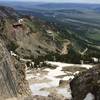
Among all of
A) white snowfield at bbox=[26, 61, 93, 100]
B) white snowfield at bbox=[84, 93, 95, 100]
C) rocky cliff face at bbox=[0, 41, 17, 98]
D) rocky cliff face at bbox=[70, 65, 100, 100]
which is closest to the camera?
white snowfield at bbox=[84, 93, 95, 100]

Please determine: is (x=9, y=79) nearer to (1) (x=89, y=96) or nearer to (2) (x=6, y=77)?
(2) (x=6, y=77)

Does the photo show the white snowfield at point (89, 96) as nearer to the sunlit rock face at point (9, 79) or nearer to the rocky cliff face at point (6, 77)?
the sunlit rock face at point (9, 79)

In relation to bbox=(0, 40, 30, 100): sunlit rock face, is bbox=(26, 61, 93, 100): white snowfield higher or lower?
lower

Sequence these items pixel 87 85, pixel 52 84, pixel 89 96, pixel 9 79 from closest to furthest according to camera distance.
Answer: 1. pixel 89 96
2. pixel 87 85
3. pixel 9 79
4. pixel 52 84

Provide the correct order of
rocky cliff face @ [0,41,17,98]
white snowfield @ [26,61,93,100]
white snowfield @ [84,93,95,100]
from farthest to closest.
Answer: white snowfield @ [26,61,93,100]
rocky cliff face @ [0,41,17,98]
white snowfield @ [84,93,95,100]

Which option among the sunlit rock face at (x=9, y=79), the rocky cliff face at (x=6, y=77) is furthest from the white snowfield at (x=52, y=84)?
the rocky cliff face at (x=6, y=77)

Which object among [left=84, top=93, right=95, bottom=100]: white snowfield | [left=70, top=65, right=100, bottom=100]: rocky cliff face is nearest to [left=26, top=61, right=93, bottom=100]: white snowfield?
[left=70, top=65, right=100, bottom=100]: rocky cliff face

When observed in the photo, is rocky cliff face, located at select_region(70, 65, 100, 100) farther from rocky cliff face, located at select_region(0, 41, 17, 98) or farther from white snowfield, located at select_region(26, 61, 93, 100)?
white snowfield, located at select_region(26, 61, 93, 100)

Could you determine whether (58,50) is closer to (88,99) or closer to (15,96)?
(15,96)

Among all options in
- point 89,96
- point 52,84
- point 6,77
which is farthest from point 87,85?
point 52,84
